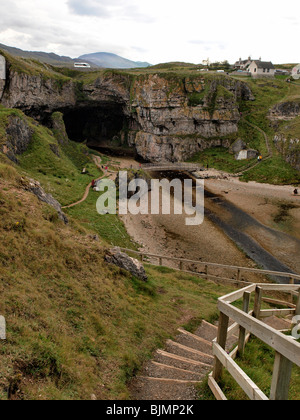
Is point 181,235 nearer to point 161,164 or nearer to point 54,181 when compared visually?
point 54,181

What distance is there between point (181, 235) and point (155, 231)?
291cm

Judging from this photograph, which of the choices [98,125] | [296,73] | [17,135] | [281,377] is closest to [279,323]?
[281,377]

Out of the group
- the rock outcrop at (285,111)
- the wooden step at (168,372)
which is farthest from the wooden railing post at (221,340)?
the rock outcrop at (285,111)

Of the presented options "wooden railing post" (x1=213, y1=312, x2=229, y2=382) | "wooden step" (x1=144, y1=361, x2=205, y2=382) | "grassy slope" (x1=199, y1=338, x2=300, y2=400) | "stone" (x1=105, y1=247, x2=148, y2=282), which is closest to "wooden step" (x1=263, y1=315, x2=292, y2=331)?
"grassy slope" (x1=199, y1=338, x2=300, y2=400)

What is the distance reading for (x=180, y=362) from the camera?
7781 millimetres

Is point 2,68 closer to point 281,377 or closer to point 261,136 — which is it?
point 261,136

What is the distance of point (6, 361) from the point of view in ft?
17.1

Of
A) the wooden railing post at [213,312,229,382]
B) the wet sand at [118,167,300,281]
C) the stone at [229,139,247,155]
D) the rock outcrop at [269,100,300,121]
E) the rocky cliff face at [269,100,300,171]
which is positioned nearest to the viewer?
the wooden railing post at [213,312,229,382]

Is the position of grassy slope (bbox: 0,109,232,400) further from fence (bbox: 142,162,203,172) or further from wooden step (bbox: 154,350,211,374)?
fence (bbox: 142,162,203,172)

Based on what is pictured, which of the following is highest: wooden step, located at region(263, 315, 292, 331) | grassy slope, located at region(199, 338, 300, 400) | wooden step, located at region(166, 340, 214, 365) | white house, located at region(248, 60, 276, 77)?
white house, located at region(248, 60, 276, 77)

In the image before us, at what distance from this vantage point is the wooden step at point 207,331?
9.96 metres

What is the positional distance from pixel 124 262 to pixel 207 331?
4468 millimetres

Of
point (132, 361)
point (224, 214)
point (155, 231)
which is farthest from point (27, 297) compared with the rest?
point (224, 214)

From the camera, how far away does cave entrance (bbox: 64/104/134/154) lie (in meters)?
73.8
